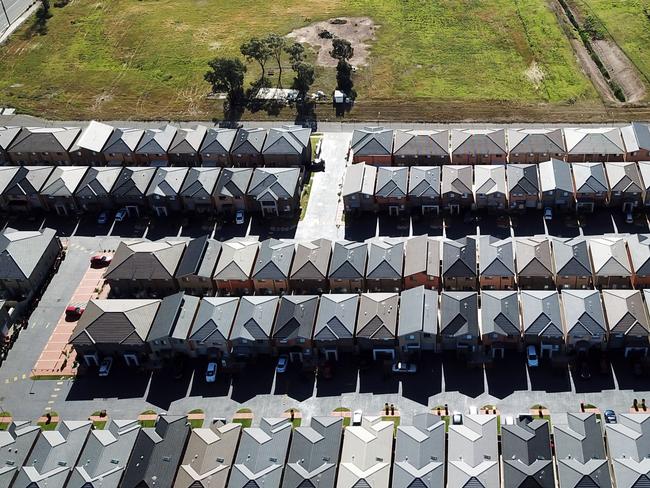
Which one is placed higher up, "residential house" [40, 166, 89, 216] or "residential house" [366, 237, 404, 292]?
"residential house" [40, 166, 89, 216]

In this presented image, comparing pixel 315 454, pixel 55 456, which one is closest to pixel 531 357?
pixel 315 454

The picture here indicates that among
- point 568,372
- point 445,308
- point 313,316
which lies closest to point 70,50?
point 313,316

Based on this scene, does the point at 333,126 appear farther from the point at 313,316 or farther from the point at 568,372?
the point at 568,372

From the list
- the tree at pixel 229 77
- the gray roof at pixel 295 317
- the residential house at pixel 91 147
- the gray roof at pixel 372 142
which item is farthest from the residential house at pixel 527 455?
the tree at pixel 229 77

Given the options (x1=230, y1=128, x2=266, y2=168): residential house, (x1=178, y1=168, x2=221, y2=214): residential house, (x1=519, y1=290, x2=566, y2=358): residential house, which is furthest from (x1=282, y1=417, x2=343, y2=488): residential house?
(x1=230, y1=128, x2=266, y2=168): residential house

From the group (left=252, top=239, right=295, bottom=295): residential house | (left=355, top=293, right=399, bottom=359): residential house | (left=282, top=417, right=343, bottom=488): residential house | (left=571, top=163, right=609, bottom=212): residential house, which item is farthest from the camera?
(left=571, top=163, right=609, bottom=212): residential house

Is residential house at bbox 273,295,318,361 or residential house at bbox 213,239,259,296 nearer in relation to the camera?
residential house at bbox 273,295,318,361

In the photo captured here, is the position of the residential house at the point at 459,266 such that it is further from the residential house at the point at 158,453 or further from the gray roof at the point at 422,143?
the residential house at the point at 158,453

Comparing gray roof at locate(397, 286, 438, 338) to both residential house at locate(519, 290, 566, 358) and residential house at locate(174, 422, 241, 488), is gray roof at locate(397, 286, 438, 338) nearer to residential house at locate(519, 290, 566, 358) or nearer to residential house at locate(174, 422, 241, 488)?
residential house at locate(519, 290, 566, 358)
